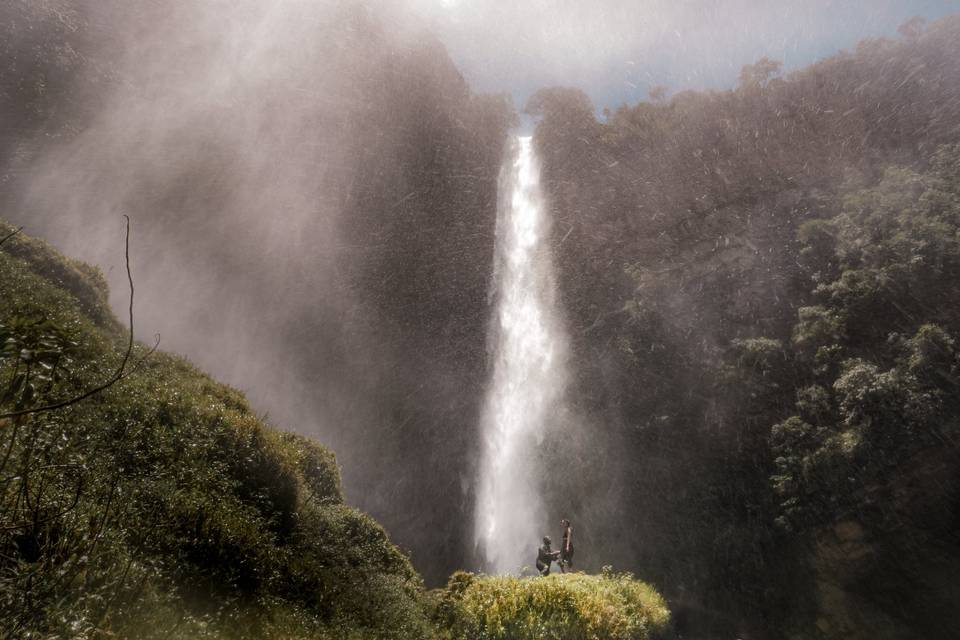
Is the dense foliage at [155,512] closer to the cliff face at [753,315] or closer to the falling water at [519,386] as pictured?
the cliff face at [753,315]

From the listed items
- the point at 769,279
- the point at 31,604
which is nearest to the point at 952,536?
the point at 769,279

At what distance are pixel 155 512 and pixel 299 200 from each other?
2912 cm

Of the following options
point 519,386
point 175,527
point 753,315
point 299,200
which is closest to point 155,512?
point 175,527

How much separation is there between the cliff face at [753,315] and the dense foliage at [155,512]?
40.1 ft

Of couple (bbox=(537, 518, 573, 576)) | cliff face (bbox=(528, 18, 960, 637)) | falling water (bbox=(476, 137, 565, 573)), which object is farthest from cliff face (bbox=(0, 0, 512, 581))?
couple (bbox=(537, 518, 573, 576))

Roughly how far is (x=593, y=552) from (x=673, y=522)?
11.8ft

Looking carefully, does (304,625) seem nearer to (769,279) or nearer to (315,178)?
(769,279)

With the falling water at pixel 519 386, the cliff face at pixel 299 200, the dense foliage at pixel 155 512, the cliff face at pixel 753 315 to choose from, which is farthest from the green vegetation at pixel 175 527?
the cliff face at pixel 299 200

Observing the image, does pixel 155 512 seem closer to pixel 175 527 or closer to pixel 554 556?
pixel 175 527

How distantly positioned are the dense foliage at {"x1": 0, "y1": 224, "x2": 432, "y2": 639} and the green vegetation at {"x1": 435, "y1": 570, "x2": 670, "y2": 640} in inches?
25.4

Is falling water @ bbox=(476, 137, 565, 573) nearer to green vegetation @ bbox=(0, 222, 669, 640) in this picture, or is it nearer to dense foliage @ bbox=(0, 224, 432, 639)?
green vegetation @ bbox=(0, 222, 669, 640)

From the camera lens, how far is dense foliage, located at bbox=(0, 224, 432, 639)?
10.4 ft

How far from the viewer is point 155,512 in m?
5.03

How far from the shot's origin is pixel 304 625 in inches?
201
